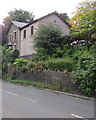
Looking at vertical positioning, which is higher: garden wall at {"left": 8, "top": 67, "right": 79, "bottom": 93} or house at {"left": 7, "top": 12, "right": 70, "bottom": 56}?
house at {"left": 7, "top": 12, "right": 70, "bottom": 56}

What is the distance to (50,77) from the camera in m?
14.2

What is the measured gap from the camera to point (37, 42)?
66.2 ft

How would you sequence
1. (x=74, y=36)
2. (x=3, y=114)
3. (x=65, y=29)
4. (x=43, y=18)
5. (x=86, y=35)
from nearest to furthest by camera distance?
(x=3, y=114) < (x=86, y=35) < (x=74, y=36) < (x=43, y=18) < (x=65, y=29)

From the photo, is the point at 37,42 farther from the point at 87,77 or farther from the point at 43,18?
the point at 87,77

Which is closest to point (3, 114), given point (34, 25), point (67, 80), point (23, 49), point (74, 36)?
point (67, 80)

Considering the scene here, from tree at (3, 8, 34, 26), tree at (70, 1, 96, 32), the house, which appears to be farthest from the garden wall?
tree at (3, 8, 34, 26)

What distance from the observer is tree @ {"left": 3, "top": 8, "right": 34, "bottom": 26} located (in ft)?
148

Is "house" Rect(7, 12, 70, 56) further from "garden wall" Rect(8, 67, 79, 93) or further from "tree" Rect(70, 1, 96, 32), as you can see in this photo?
"tree" Rect(70, 1, 96, 32)

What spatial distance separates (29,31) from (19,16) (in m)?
20.1

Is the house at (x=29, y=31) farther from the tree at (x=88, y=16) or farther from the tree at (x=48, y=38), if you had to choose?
the tree at (x=88, y=16)

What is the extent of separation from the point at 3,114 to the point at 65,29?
24574 millimetres

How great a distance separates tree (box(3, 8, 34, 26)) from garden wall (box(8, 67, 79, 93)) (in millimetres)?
29231

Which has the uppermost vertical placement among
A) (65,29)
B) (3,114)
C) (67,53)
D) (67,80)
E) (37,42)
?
(65,29)

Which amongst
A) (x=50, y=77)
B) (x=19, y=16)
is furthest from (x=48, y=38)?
(x=19, y=16)
